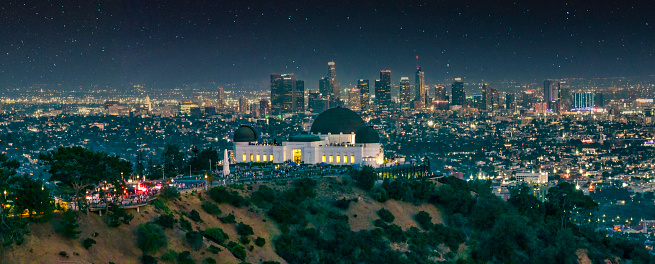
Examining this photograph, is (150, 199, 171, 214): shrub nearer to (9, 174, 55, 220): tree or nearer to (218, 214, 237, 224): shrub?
(218, 214, 237, 224): shrub

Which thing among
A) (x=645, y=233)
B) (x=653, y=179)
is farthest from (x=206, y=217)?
(x=653, y=179)

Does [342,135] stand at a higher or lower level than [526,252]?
higher

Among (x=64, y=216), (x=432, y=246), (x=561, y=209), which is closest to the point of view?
(x=64, y=216)

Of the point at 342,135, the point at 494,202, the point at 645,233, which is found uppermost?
the point at 342,135

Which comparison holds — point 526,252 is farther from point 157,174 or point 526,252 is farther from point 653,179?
point 653,179

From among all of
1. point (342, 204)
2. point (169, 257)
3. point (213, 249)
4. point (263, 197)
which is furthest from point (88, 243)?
point (342, 204)

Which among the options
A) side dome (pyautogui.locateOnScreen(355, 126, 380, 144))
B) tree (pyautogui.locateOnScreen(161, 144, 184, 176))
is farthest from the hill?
tree (pyautogui.locateOnScreen(161, 144, 184, 176))

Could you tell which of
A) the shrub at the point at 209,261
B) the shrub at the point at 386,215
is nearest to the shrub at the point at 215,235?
the shrub at the point at 209,261
